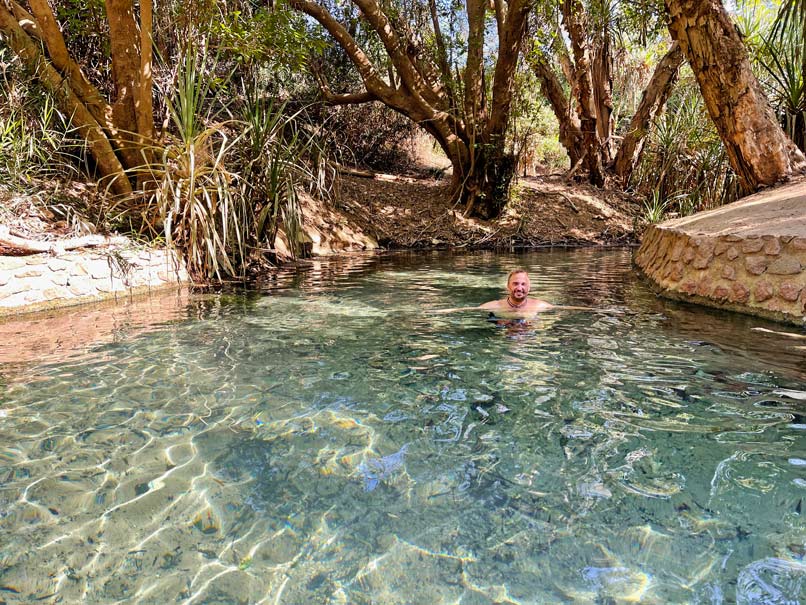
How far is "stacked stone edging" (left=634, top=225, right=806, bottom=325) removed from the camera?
15.0 ft

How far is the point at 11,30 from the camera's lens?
727 cm

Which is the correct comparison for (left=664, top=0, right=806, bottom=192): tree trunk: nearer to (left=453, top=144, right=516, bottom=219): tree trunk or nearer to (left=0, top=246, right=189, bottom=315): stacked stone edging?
(left=453, top=144, right=516, bottom=219): tree trunk

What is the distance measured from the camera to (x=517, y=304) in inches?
202

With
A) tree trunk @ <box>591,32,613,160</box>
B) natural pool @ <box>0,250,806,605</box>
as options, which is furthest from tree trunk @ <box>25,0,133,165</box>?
tree trunk @ <box>591,32,613,160</box>

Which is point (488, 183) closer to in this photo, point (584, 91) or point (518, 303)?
point (584, 91)

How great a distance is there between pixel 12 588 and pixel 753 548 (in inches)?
87.7

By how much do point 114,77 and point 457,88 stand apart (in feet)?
23.8

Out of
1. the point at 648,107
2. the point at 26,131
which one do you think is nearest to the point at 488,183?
the point at 648,107

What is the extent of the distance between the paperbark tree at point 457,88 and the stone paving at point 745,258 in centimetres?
609

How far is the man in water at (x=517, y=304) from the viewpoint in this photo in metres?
5.02

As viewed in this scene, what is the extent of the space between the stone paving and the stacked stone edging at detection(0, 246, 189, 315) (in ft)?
17.9

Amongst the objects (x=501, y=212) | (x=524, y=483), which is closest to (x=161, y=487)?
(x=524, y=483)

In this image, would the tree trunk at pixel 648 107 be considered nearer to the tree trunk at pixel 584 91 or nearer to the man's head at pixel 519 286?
the tree trunk at pixel 584 91

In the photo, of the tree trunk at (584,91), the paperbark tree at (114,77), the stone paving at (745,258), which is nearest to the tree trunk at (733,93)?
the stone paving at (745,258)
